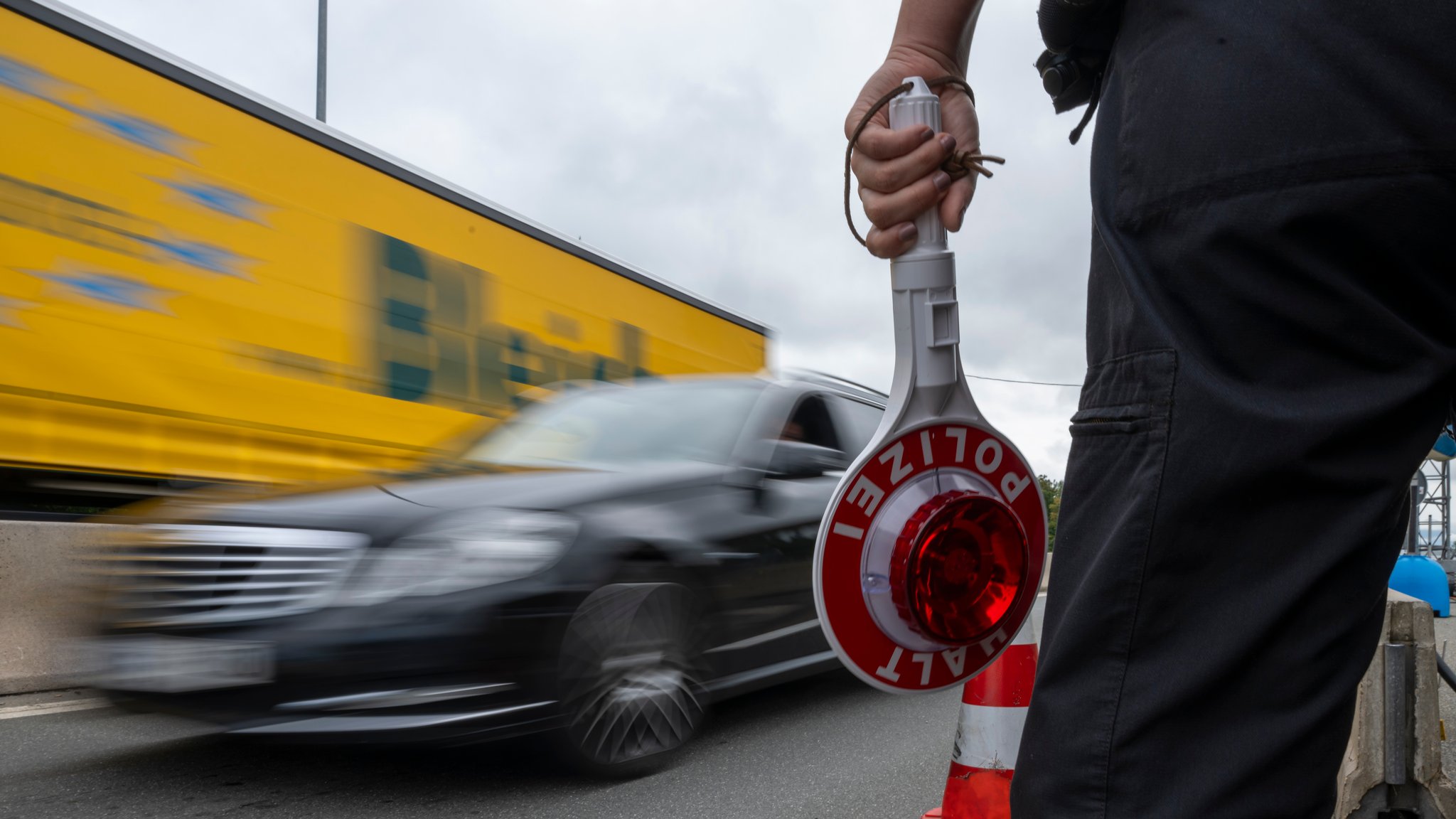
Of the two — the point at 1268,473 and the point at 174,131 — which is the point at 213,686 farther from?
the point at 174,131

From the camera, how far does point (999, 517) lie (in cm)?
121

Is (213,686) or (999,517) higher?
(999,517)

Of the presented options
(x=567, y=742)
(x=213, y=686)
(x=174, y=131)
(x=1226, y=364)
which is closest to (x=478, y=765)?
(x=567, y=742)

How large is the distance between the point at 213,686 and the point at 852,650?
2505mm

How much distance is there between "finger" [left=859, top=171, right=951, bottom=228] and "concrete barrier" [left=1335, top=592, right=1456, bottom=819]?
6.30 ft

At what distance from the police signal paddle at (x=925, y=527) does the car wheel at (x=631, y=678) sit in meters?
2.24

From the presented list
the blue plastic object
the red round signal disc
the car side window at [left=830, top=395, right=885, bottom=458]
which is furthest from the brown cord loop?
the blue plastic object

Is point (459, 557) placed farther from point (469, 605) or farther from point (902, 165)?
point (902, 165)

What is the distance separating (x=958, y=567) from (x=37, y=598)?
18.3ft

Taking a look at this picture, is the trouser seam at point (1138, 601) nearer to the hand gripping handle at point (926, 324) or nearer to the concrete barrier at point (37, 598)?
the hand gripping handle at point (926, 324)

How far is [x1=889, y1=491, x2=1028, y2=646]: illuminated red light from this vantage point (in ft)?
3.83

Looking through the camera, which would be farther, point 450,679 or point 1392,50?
point 450,679

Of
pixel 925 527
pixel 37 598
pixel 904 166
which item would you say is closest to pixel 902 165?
pixel 904 166

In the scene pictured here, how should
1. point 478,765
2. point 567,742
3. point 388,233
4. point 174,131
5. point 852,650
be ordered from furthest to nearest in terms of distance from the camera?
point 388,233, point 174,131, point 478,765, point 567,742, point 852,650
